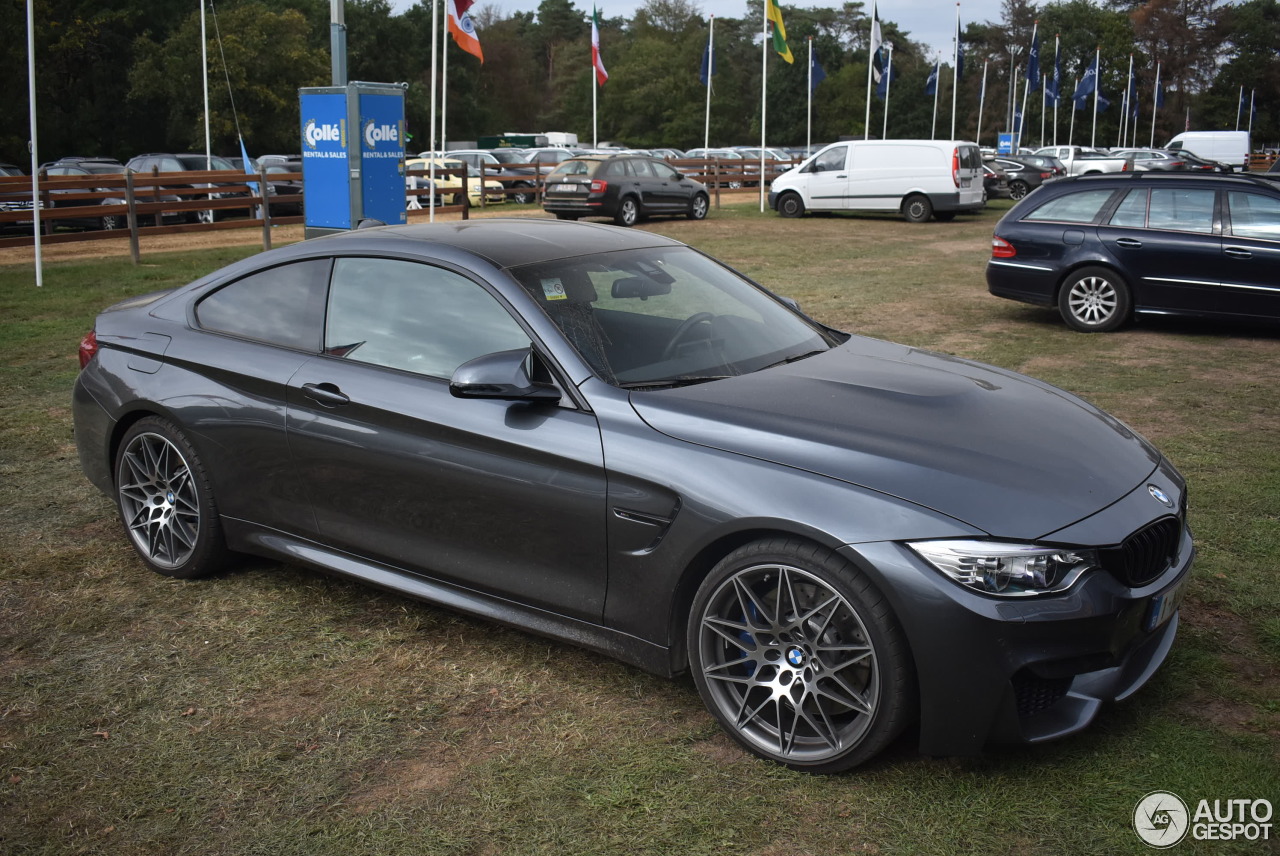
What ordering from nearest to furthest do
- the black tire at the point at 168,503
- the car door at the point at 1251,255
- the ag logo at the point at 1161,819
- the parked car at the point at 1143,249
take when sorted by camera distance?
the ag logo at the point at 1161,819
the black tire at the point at 168,503
the car door at the point at 1251,255
the parked car at the point at 1143,249

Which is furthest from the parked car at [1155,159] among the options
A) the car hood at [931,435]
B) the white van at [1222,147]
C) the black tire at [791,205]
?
the car hood at [931,435]

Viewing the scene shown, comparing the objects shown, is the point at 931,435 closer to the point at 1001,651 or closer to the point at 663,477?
the point at 1001,651

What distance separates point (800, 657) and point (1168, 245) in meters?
8.74

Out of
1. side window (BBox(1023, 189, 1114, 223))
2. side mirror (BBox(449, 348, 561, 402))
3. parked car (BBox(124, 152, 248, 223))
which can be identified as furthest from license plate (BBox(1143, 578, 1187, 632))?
parked car (BBox(124, 152, 248, 223))

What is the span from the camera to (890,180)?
87.7 ft

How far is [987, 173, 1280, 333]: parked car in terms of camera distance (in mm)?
10125

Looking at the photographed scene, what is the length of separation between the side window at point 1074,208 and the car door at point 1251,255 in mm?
1145

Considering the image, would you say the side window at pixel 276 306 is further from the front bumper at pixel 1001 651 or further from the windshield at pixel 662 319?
the front bumper at pixel 1001 651

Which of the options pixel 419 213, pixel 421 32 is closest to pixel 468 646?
pixel 419 213

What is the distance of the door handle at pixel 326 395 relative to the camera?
409cm

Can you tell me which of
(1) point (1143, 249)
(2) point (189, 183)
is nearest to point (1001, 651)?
(1) point (1143, 249)

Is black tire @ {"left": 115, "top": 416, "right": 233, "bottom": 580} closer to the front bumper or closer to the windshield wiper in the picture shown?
the windshield wiper

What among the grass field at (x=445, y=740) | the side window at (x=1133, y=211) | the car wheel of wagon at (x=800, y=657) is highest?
the side window at (x=1133, y=211)

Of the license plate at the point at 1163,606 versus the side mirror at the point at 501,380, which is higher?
the side mirror at the point at 501,380
